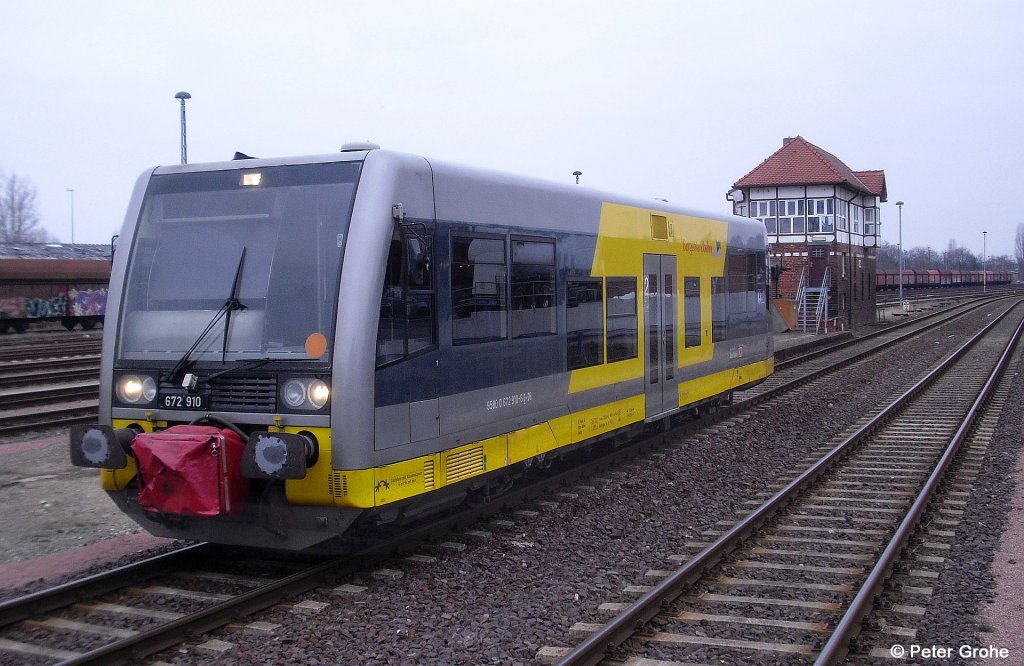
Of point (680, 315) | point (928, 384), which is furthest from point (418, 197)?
point (928, 384)

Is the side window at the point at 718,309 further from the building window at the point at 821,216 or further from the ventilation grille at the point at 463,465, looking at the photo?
the building window at the point at 821,216

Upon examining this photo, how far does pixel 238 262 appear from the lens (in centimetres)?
682

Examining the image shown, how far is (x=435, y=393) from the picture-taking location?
714 centimetres

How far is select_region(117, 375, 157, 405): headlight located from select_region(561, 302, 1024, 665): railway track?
11.6ft

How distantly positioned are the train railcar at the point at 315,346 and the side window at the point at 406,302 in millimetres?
14

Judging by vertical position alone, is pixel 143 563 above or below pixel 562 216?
below

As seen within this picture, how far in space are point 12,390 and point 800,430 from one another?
13.9 meters

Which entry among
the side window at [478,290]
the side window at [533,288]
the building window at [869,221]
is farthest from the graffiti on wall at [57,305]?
the building window at [869,221]

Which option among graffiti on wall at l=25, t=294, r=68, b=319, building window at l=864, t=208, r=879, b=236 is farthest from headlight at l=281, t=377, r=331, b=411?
building window at l=864, t=208, r=879, b=236

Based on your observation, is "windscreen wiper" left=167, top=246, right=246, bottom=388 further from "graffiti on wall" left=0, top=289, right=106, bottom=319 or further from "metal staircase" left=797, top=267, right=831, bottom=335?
"metal staircase" left=797, top=267, right=831, bottom=335

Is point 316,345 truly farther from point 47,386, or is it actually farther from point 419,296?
point 47,386

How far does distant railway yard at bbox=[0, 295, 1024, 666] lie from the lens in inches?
216

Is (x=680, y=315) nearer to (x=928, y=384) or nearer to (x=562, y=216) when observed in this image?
(x=562, y=216)

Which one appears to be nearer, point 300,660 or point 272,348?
point 300,660
